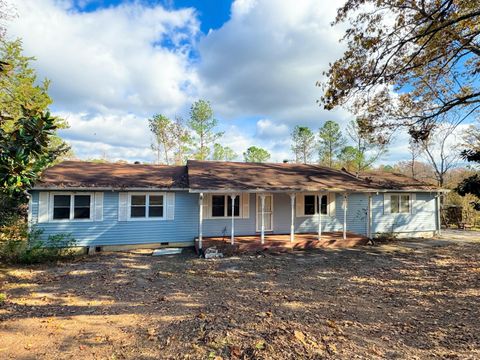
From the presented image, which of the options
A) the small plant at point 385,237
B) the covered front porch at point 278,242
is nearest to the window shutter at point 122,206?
the covered front porch at point 278,242

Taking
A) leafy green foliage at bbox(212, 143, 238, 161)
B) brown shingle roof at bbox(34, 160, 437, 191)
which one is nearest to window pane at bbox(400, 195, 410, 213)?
brown shingle roof at bbox(34, 160, 437, 191)

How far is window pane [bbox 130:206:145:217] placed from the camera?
12016 mm

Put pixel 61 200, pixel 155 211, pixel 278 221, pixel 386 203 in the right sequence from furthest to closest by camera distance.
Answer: pixel 386 203 < pixel 278 221 < pixel 155 211 < pixel 61 200

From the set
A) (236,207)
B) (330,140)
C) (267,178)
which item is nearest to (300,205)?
(267,178)

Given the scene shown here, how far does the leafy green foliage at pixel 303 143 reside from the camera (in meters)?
37.5

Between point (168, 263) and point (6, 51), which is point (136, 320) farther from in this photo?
point (6, 51)

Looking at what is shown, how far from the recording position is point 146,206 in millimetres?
12172

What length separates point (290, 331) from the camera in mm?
4766

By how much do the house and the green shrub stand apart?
0.40 m

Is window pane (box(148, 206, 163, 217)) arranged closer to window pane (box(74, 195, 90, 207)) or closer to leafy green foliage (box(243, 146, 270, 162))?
window pane (box(74, 195, 90, 207))

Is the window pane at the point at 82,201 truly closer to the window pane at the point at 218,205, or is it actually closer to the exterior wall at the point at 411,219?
the window pane at the point at 218,205

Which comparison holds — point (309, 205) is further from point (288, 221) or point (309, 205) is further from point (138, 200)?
point (138, 200)

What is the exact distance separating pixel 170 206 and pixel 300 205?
6.57 meters

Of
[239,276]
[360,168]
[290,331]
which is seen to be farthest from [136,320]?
[360,168]
